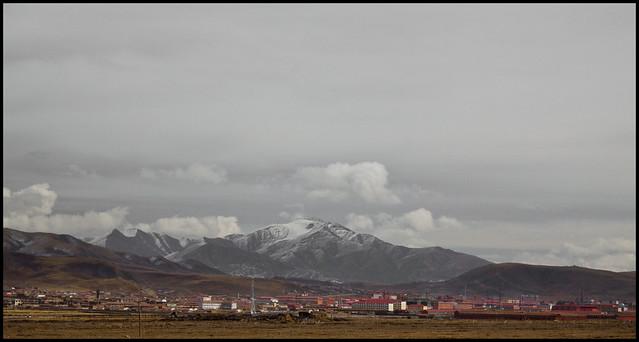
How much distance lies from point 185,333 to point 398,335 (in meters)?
32.4

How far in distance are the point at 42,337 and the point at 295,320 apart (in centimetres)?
7945

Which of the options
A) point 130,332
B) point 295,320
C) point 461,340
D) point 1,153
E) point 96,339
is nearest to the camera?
point 1,153

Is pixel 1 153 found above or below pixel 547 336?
above

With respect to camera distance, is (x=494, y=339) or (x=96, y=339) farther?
(x=494, y=339)

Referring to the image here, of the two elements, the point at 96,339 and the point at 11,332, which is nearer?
the point at 96,339

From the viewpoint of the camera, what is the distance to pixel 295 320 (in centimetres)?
19000

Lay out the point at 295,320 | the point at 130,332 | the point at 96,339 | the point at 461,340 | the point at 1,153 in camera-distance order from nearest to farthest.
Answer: the point at 1,153 → the point at 96,339 → the point at 461,340 → the point at 130,332 → the point at 295,320

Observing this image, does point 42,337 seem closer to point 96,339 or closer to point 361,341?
point 96,339

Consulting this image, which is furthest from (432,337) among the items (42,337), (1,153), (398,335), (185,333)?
(1,153)

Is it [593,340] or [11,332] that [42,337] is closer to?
[11,332]

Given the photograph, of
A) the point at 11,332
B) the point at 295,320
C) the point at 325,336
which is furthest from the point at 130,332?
the point at 295,320

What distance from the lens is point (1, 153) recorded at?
3716 inches

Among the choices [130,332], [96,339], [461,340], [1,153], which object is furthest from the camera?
[130,332]

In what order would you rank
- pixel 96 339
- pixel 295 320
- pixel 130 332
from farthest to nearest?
pixel 295 320 < pixel 130 332 < pixel 96 339
